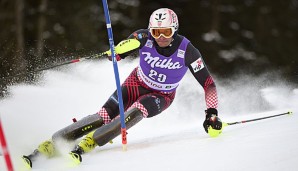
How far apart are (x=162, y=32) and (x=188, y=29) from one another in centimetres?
1369

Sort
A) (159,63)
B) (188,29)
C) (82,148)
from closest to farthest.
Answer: (82,148) → (159,63) → (188,29)

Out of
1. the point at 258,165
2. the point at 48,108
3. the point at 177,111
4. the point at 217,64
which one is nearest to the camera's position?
the point at 258,165

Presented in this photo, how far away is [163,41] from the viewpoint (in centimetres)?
411

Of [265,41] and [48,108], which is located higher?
[265,41]

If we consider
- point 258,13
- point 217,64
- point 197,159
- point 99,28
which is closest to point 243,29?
point 258,13

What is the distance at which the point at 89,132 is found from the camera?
12.9ft

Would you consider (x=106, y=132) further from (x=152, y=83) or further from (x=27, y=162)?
(x=152, y=83)

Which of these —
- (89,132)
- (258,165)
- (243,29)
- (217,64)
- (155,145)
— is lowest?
(258,165)

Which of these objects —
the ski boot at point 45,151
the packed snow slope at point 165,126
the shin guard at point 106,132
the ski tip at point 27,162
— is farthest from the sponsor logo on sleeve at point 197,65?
the ski tip at point 27,162

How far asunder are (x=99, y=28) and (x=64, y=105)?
421 inches

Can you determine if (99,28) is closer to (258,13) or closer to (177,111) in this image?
(258,13)

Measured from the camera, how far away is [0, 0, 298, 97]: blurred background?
1560cm

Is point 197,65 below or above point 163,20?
Result: below

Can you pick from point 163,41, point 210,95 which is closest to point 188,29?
point 163,41
